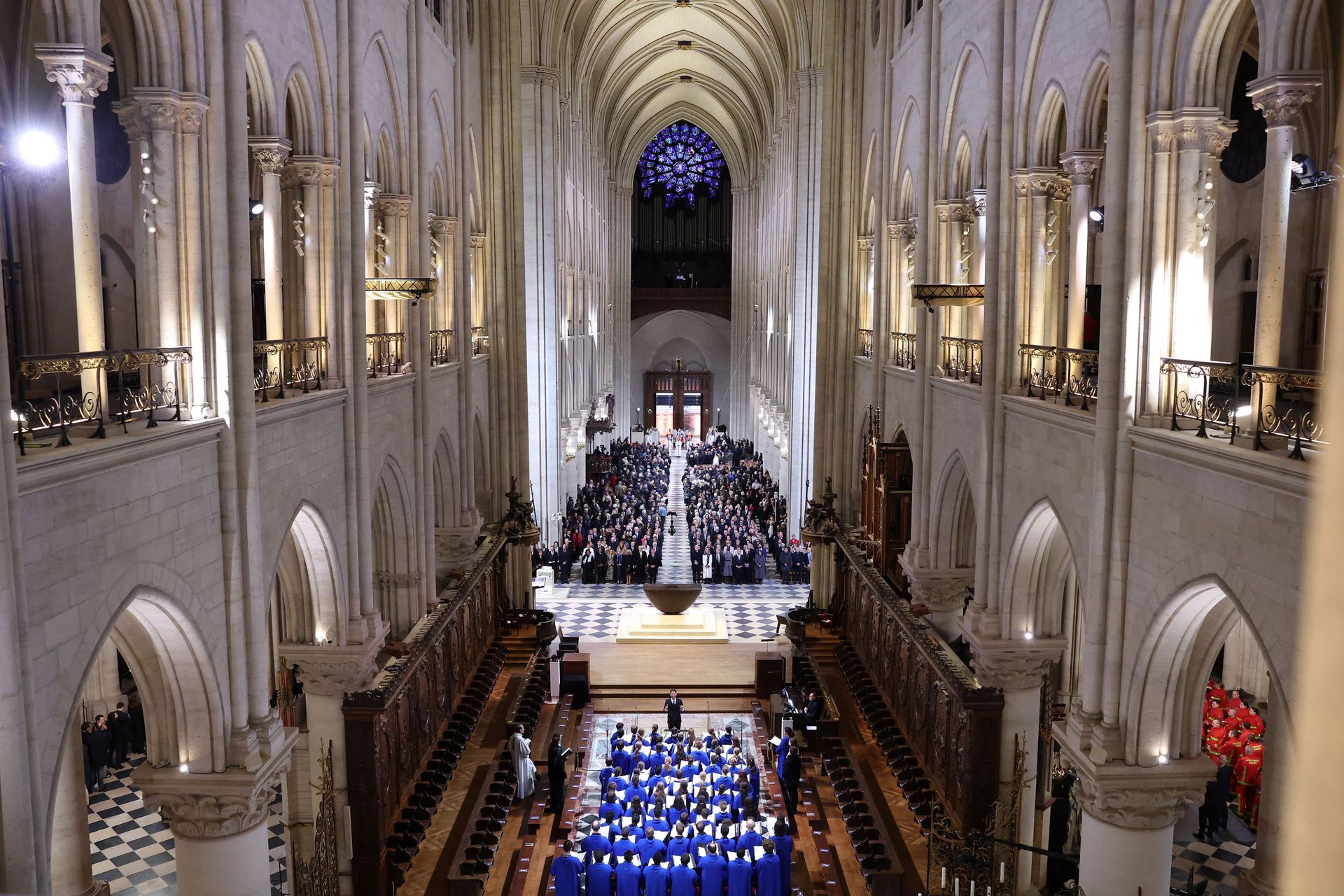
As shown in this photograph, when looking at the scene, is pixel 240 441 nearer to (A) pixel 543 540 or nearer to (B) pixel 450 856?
(B) pixel 450 856

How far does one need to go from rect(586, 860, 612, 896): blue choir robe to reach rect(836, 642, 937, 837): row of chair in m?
3.64

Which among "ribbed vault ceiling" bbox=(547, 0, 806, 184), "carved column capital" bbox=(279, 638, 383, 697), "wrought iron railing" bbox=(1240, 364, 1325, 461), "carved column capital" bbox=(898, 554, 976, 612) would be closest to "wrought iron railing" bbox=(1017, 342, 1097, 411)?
"wrought iron railing" bbox=(1240, 364, 1325, 461)

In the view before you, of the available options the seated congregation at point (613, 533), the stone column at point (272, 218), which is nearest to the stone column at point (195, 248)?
the stone column at point (272, 218)

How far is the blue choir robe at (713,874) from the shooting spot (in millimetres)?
12227

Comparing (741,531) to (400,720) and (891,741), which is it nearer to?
(891,741)

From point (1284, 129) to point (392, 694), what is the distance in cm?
1063

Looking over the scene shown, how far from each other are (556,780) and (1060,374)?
8471 mm

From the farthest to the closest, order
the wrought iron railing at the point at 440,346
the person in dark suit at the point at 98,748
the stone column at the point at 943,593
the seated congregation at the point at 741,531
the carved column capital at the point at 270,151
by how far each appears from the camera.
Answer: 1. the seated congregation at the point at 741,531
2. the wrought iron railing at the point at 440,346
3. the stone column at the point at 943,593
4. the person in dark suit at the point at 98,748
5. the carved column capital at the point at 270,151

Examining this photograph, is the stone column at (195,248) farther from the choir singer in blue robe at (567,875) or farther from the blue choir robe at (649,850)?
the blue choir robe at (649,850)

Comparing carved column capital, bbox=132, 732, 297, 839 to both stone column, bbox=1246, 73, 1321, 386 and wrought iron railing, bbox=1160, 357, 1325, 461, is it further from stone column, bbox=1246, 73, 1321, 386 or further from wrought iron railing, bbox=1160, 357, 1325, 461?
stone column, bbox=1246, 73, 1321, 386

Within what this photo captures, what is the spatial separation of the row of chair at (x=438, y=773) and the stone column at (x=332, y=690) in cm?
74

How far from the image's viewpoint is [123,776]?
663 inches

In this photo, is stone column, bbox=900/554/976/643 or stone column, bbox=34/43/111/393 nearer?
stone column, bbox=34/43/111/393

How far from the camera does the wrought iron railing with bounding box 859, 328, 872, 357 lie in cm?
2197
